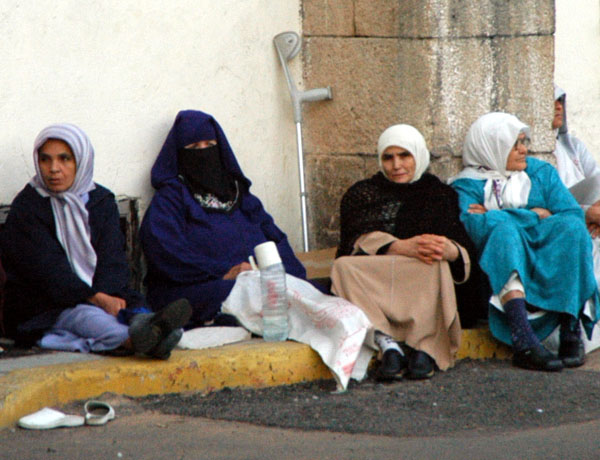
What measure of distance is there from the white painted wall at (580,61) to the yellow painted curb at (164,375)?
4397mm

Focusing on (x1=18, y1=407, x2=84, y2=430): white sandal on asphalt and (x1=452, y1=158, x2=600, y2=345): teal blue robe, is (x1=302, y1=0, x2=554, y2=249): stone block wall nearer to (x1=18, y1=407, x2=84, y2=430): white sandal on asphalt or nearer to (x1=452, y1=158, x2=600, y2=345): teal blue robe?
(x1=452, y1=158, x2=600, y2=345): teal blue robe

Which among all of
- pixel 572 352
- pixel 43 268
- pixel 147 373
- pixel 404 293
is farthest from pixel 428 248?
pixel 43 268

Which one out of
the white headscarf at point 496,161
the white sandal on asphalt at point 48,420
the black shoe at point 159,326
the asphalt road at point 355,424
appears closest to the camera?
the asphalt road at point 355,424

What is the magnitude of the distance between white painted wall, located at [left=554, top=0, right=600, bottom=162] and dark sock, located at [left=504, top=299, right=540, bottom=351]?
11.7ft

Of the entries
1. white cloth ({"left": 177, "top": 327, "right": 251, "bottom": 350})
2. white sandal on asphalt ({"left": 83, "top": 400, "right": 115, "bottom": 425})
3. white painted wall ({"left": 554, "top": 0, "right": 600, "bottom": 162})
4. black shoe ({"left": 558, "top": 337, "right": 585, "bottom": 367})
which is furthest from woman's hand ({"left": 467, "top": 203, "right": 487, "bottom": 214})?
white painted wall ({"left": 554, "top": 0, "right": 600, "bottom": 162})

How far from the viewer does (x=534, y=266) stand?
5.75 metres

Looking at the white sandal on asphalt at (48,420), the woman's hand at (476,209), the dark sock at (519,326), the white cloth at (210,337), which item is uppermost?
the woman's hand at (476,209)

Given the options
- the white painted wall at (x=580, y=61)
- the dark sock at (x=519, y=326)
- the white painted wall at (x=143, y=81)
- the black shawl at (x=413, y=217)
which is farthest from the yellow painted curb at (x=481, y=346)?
the white painted wall at (x=580, y=61)

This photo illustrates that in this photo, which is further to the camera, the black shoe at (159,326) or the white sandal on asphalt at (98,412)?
the black shoe at (159,326)

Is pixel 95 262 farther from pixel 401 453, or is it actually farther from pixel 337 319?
pixel 401 453

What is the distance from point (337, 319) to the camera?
5230 millimetres

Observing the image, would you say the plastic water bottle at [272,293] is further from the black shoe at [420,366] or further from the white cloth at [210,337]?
the black shoe at [420,366]

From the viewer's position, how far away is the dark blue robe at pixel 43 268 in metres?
5.21

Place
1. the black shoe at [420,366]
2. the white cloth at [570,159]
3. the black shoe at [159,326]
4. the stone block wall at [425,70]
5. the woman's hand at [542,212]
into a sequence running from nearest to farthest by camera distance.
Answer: the black shoe at [159,326] < the black shoe at [420,366] < the woman's hand at [542,212] < the stone block wall at [425,70] < the white cloth at [570,159]
